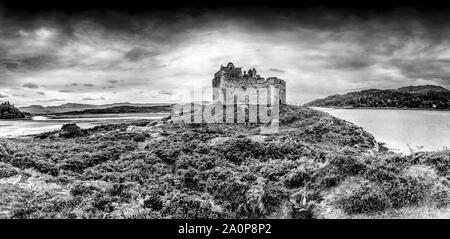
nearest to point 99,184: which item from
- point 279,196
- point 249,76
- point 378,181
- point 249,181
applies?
point 249,181

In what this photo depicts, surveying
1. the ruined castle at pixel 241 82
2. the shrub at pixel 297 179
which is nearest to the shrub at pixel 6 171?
the shrub at pixel 297 179

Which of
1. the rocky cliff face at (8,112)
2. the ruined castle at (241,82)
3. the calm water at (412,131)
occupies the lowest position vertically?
the calm water at (412,131)

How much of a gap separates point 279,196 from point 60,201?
6298mm

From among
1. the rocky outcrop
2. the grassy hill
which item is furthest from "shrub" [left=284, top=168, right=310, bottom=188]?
the rocky outcrop

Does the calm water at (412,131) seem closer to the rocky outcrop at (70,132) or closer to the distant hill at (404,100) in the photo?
the distant hill at (404,100)

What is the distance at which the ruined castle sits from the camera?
121ft

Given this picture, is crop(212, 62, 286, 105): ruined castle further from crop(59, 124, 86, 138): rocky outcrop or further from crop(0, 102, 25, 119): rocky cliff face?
crop(0, 102, 25, 119): rocky cliff face

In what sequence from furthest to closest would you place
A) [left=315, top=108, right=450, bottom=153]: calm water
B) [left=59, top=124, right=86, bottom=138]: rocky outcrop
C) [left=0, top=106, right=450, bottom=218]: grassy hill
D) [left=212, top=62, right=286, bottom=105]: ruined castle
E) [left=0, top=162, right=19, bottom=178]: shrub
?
[left=212, top=62, right=286, bottom=105]: ruined castle < [left=59, top=124, right=86, bottom=138]: rocky outcrop < [left=315, top=108, right=450, bottom=153]: calm water < [left=0, top=162, right=19, bottom=178]: shrub < [left=0, top=106, right=450, bottom=218]: grassy hill

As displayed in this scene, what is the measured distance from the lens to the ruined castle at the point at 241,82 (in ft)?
121

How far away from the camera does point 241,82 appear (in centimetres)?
3709

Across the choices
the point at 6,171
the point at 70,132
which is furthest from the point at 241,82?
the point at 6,171

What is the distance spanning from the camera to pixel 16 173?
10.0 metres

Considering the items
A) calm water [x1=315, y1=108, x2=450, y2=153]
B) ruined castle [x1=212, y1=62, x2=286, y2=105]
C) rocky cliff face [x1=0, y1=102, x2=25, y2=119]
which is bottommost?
calm water [x1=315, y1=108, x2=450, y2=153]
